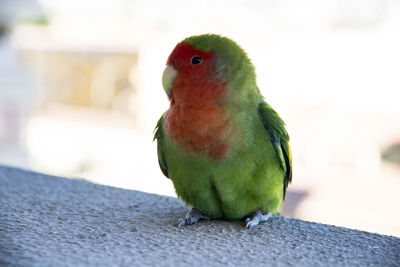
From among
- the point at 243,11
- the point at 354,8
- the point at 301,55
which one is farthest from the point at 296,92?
the point at 243,11

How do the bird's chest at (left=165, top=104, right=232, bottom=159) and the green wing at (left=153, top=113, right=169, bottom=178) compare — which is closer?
the bird's chest at (left=165, top=104, right=232, bottom=159)

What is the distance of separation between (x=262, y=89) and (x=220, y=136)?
6.94ft

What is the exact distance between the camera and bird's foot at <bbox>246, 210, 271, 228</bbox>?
111cm

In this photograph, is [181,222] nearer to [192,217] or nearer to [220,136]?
[192,217]

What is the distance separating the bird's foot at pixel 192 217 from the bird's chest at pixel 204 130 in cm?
17

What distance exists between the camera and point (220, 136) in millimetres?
1055

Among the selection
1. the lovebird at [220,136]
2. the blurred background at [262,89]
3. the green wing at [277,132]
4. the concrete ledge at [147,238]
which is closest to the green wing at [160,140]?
the lovebird at [220,136]

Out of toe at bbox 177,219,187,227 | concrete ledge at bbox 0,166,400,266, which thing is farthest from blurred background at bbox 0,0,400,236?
toe at bbox 177,219,187,227

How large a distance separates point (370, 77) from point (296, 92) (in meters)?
0.57

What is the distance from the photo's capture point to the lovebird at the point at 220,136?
1063 millimetres

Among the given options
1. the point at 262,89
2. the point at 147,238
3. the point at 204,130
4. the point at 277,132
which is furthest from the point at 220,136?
the point at 262,89

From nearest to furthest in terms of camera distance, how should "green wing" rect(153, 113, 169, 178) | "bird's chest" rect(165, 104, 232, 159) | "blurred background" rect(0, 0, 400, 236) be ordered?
"bird's chest" rect(165, 104, 232, 159), "green wing" rect(153, 113, 169, 178), "blurred background" rect(0, 0, 400, 236)

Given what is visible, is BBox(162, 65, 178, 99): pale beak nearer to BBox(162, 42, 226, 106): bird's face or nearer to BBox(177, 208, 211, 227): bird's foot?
BBox(162, 42, 226, 106): bird's face

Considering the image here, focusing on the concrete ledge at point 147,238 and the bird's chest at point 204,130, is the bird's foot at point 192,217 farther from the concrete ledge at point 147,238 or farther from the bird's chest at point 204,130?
the bird's chest at point 204,130
